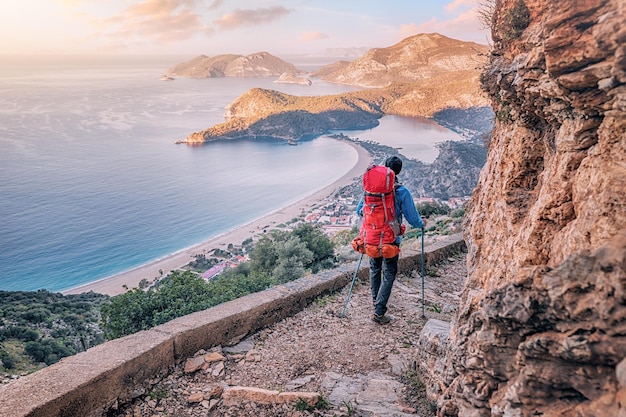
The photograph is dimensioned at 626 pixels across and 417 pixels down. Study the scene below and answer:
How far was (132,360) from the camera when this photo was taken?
3.25 meters

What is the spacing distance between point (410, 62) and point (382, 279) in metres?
150

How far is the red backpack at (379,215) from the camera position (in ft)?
12.7

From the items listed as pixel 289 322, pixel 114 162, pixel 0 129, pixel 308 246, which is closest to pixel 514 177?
pixel 289 322

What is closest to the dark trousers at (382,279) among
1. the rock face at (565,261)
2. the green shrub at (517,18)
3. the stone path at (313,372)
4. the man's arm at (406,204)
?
the stone path at (313,372)

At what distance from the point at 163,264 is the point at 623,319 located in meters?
36.0

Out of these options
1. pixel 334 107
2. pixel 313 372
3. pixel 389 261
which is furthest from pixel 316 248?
pixel 334 107

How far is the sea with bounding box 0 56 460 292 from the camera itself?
3794cm

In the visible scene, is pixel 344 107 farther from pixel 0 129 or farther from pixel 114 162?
pixel 0 129

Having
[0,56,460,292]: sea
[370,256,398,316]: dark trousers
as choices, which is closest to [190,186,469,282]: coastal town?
[0,56,460,292]: sea

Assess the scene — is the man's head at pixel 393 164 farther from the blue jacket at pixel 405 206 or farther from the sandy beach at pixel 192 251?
the sandy beach at pixel 192 251

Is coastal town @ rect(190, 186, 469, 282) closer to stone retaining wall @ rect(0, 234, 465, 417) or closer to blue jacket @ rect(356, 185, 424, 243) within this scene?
stone retaining wall @ rect(0, 234, 465, 417)

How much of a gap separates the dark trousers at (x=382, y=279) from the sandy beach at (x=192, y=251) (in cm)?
2857

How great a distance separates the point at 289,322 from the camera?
4590 millimetres

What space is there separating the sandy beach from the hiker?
2859 cm
